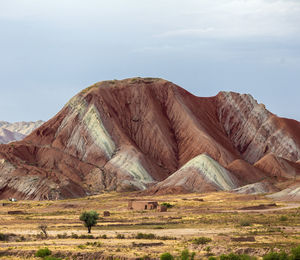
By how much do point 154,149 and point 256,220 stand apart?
97133mm

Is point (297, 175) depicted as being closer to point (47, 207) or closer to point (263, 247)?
point (47, 207)

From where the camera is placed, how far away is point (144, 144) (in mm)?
164875

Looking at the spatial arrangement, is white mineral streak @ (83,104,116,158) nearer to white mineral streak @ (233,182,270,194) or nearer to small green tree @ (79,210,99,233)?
white mineral streak @ (233,182,270,194)

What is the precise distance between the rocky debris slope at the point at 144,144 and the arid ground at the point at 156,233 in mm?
33730

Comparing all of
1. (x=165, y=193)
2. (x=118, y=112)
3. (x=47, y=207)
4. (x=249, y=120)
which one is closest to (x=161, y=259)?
(x=47, y=207)

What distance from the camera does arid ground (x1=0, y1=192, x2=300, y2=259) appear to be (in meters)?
41.4

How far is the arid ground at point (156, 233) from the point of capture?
136 feet

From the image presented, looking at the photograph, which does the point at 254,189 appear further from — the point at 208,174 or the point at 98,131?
the point at 98,131

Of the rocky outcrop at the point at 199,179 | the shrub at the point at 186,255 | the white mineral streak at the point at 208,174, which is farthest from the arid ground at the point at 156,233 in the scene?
Answer: the white mineral streak at the point at 208,174

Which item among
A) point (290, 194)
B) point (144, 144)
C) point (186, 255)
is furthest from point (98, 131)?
point (186, 255)

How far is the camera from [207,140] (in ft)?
529

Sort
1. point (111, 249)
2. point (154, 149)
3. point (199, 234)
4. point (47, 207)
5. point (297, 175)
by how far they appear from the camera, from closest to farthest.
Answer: point (111, 249), point (199, 234), point (47, 207), point (297, 175), point (154, 149)

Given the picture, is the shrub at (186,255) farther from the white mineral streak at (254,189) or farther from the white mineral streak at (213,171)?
the white mineral streak at (213,171)

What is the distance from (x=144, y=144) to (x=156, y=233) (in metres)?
110
